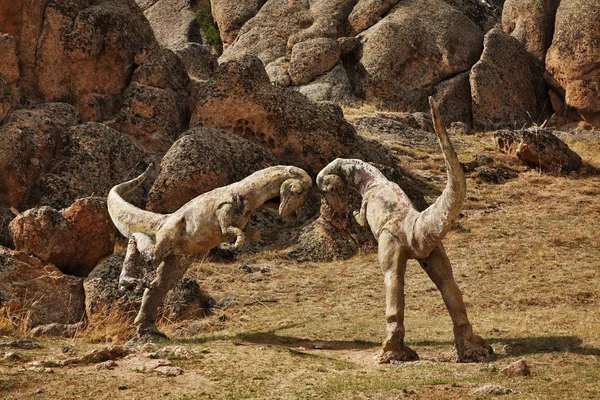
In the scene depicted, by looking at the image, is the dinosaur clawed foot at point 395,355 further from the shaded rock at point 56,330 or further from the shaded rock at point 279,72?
the shaded rock at point 279,72

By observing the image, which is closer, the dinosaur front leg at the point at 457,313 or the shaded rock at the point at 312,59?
the dinosaur front leg at the point at 457,313

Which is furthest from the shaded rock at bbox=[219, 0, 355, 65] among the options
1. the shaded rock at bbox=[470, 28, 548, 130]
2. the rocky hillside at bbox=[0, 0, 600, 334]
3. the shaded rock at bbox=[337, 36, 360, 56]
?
the shaded rock at bbox=[470, 28, 548, 130]

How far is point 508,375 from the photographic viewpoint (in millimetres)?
9953

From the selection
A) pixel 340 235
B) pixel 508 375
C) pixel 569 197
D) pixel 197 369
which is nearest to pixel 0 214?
pixel 340 235

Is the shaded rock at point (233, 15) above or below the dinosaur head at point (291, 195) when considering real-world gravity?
above

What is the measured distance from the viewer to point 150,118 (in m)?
24.6

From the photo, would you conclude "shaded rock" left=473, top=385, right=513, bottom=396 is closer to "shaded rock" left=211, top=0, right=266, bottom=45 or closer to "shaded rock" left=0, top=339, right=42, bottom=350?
"shaded rock" left=0, top=339, right=42, bottom=350

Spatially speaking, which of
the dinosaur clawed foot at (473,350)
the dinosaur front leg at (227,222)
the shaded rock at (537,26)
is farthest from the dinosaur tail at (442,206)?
the shaded rock at (537,26)

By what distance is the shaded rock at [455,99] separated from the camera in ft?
107

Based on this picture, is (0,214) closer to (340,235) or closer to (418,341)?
(340,235)

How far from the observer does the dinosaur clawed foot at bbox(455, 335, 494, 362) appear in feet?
36.8

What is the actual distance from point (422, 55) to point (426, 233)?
924 inches

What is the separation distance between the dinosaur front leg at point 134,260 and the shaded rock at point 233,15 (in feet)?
87.6

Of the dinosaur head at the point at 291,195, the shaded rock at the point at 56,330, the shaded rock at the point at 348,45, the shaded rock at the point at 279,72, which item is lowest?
the shaded rock at the point at 56,330
